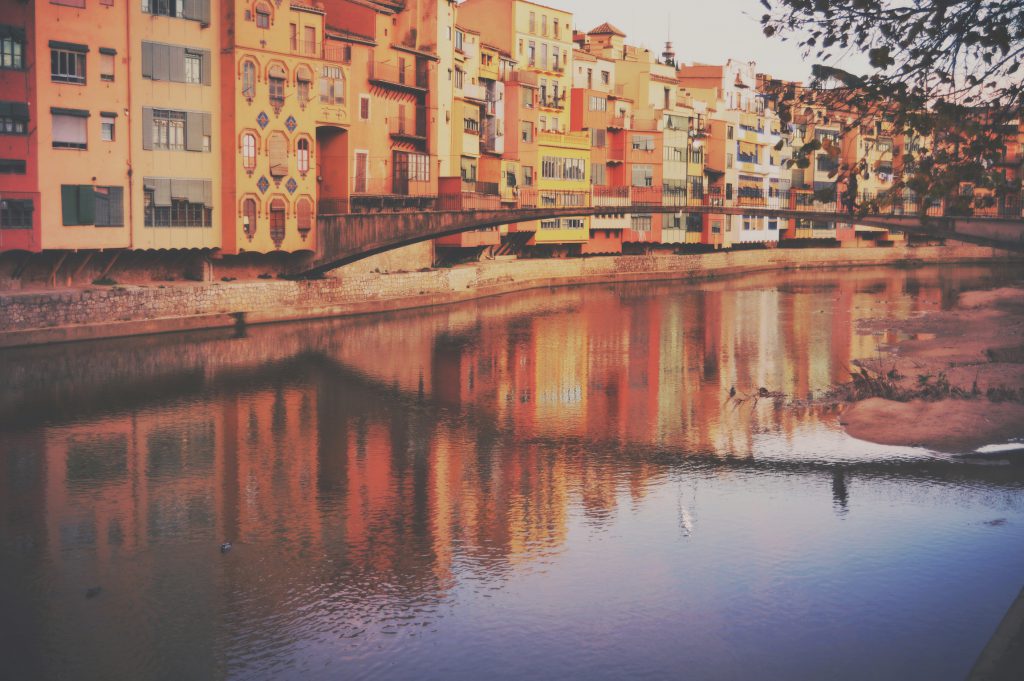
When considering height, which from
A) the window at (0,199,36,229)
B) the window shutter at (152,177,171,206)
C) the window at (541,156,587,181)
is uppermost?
the window at (541,156,587,181)

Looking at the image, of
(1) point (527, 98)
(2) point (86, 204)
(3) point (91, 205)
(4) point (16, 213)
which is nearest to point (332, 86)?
(3) point (91, 205)

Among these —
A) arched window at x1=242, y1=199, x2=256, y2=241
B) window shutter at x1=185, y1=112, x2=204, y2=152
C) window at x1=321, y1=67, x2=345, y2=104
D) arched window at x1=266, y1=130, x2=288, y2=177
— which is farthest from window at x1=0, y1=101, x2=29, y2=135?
window at x1=321, y1=67, x2=345, y2=104

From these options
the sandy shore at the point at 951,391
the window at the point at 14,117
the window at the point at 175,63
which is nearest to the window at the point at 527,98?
the window at the point at 175,63

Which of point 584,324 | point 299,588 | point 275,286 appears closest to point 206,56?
point 275,286

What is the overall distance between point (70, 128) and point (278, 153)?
9.10 meters

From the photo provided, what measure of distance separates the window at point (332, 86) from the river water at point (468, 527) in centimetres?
1557

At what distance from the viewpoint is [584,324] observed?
50.4m

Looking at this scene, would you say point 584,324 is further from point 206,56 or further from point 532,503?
point 532,503

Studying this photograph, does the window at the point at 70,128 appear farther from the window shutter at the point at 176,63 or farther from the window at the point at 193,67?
the window at the point at 193,67

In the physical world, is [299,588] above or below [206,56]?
below

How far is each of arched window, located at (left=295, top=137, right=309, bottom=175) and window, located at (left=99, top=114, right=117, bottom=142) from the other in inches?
335

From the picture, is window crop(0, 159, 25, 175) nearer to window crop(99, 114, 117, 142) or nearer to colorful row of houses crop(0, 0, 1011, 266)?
colorful row of houses crop(0, 0, 1011, 266)

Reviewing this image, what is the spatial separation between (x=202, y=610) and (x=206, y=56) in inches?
1255

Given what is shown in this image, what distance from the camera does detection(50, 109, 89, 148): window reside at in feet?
127
